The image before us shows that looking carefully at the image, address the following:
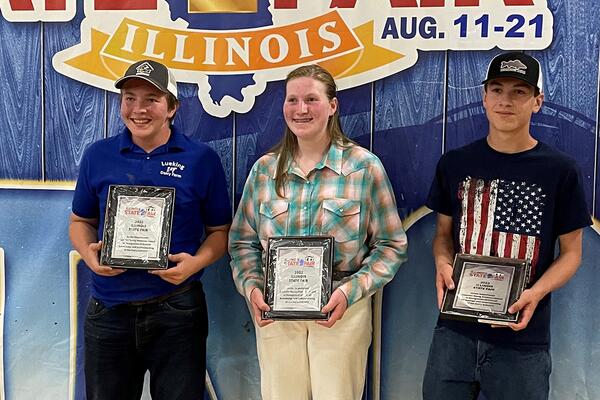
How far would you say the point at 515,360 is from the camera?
2.08 metres

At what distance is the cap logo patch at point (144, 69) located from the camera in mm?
2266

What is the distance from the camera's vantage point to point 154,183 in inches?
89.2

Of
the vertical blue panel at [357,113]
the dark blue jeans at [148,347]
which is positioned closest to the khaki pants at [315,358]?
the dark blue jeans at [148,347]

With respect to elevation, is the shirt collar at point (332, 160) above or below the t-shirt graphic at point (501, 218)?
above

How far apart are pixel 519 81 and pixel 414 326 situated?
1055 millimetres

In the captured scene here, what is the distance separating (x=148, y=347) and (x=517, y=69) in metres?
1.50

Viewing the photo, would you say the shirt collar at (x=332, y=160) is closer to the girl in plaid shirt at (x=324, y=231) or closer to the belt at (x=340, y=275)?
the girl in plaid shirt at (x=324, y=231)

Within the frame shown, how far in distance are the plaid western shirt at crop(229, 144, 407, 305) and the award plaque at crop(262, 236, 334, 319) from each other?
87 mm

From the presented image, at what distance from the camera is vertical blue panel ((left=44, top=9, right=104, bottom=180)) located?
9.02 ft

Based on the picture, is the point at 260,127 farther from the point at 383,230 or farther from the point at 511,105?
the point at 511,105

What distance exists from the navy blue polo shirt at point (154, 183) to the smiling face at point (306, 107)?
0.33 meters

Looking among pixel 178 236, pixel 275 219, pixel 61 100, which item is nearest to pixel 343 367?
pixel 275 219

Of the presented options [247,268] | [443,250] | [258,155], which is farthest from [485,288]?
[258,155]

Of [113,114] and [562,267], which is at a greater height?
[113,114]
